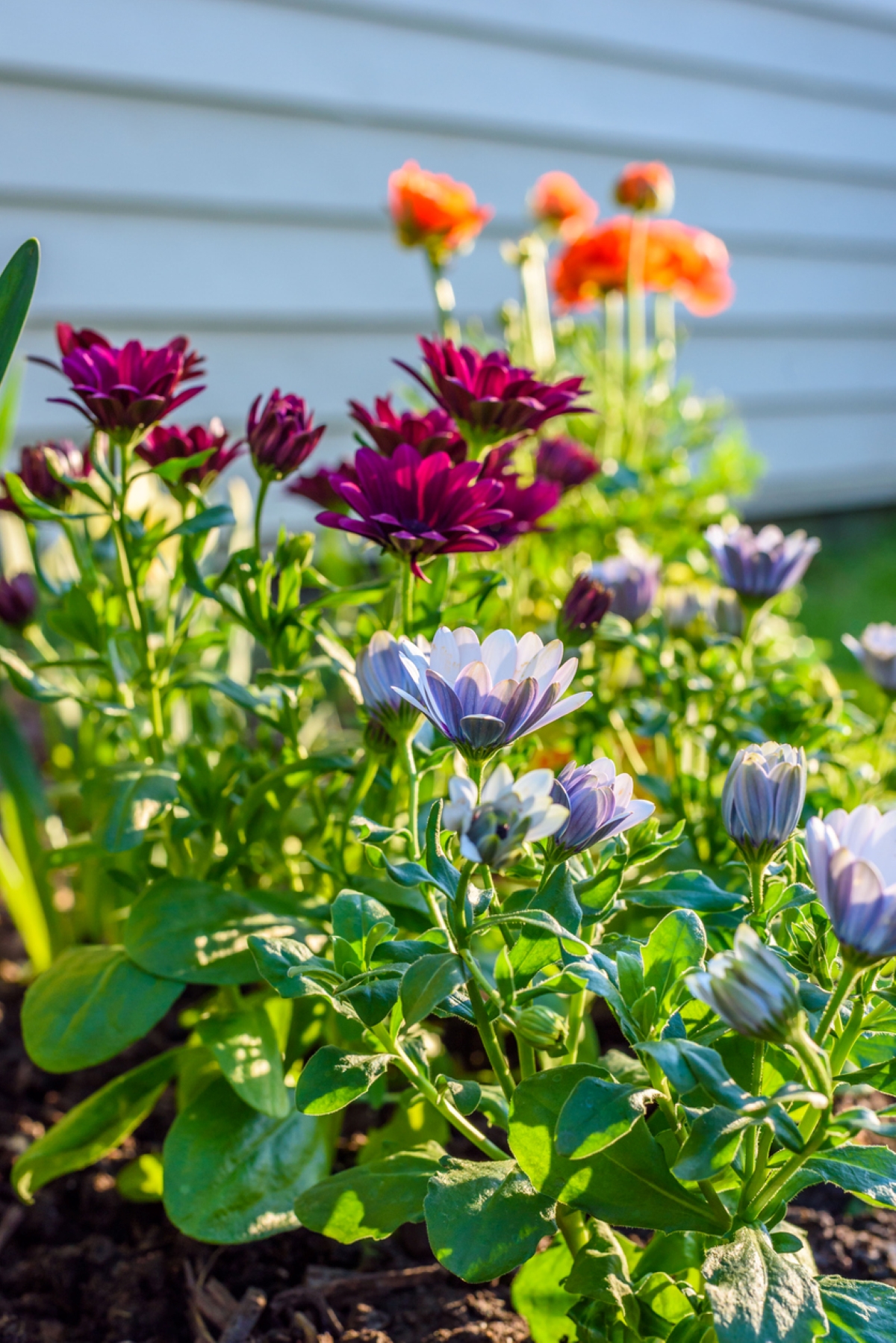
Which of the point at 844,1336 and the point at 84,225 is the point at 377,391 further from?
the point at 844,1336

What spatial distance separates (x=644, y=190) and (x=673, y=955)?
148 cm

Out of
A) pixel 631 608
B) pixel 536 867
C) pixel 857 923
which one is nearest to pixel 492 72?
pixel 631 608

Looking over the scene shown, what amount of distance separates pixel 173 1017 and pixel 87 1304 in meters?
0.45

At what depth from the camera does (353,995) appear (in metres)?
0.63

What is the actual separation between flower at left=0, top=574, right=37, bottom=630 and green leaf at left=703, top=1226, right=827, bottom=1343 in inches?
33.1

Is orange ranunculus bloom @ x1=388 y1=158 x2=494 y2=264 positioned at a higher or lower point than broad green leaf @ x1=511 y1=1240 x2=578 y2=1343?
higher

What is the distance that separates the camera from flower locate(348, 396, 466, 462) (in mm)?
857

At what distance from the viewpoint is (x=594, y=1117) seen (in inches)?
22.2

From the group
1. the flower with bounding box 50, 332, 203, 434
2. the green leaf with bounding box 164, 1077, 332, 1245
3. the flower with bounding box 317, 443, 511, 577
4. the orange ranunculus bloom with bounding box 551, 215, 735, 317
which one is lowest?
the green leaf with bounding box 164, 1077, 332, 1245

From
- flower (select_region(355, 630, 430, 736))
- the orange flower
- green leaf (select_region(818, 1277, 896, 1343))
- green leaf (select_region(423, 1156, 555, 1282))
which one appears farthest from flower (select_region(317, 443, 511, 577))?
the orange flower

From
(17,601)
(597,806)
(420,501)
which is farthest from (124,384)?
(597,806)

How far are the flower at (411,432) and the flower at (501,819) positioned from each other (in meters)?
0.38

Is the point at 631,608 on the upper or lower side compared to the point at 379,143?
lower

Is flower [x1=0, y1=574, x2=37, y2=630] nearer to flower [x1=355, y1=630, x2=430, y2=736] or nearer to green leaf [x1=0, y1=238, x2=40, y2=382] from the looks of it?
green leaf [x1=0, y1=238, x2=40, y2=382]
